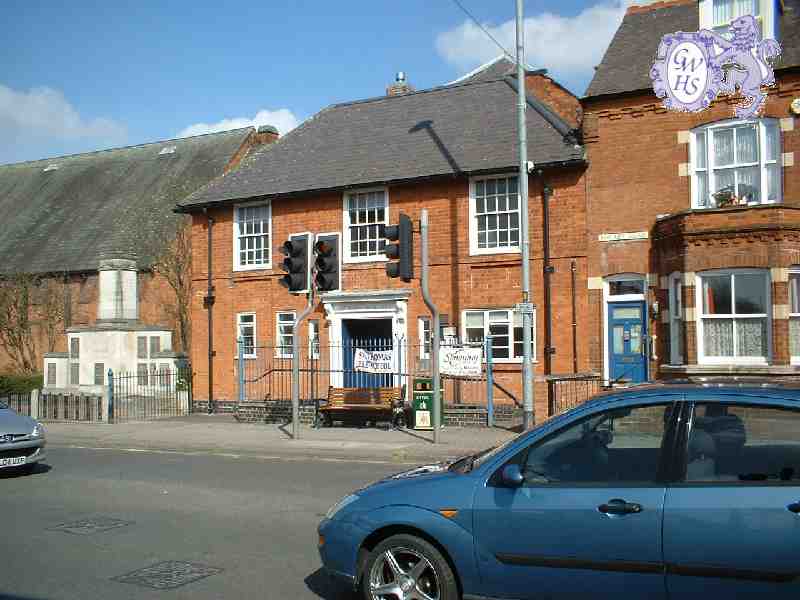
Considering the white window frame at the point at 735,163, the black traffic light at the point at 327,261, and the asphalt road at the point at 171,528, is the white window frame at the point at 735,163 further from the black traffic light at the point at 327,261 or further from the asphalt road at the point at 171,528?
the asphalt road at the point at 171,528

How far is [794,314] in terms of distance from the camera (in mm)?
16812

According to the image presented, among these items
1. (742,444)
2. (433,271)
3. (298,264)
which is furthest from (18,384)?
(742,444)

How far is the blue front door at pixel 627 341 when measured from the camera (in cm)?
1872

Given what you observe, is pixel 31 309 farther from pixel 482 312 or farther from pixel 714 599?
pixel 714 599

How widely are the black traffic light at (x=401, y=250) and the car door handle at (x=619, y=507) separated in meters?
9.44

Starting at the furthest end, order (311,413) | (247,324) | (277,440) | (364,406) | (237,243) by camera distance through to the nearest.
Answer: (237,243) → (247,324) → (311,413) → (364,406) → (277,440)

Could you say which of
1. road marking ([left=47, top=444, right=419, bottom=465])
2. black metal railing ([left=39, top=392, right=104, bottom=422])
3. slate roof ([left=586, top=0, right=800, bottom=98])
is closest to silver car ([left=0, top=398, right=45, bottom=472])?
road marking ([left=47, top=444, right=419, bottom=465])

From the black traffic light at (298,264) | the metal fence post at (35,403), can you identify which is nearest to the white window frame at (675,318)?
the black traffic light at (298,264)

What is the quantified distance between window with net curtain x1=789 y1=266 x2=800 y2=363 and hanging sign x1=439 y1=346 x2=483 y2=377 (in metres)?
6.20

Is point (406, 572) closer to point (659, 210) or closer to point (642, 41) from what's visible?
point (659, 210)

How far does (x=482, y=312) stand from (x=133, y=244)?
1925 cm

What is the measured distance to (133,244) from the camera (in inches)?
1362

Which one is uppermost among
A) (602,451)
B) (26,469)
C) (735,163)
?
(735,163)

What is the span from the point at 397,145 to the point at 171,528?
15.8 meters
